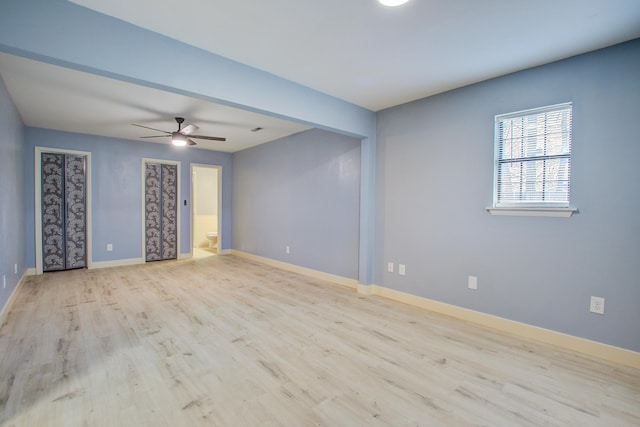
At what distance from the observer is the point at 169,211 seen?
21.2ft

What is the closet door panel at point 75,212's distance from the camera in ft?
17.7

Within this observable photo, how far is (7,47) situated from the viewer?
5.71 feet

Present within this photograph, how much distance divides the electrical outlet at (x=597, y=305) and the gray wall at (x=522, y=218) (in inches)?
1.8

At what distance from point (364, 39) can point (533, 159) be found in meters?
1.92

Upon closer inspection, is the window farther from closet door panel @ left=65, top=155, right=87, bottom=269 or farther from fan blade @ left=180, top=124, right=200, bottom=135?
closet door panel @ left=65, top=155, right=87, bottom=269

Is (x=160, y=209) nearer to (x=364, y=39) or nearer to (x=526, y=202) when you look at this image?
(x=364, y=39)

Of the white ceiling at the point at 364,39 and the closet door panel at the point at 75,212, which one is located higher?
the white ceiling at the point at 364,39

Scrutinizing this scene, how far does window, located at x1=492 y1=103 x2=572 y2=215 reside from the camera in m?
2.64

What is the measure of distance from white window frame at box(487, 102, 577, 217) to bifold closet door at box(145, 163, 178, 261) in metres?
6.03

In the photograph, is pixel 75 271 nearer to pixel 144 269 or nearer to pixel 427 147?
pixel 144 269

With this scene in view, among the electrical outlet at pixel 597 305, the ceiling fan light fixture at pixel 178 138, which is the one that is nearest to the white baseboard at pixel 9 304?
the ceiling fan light fixture at pixel 178 138

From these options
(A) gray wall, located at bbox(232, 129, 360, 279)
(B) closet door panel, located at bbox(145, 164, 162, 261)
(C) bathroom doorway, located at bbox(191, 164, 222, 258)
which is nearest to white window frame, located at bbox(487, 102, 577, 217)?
(A) gray wall, located at bbox(232, 129, 360, 279)

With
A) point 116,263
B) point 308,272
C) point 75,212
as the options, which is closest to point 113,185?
point 75,212

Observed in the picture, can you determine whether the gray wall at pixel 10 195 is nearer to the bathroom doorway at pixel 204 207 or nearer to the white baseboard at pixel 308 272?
the white baseboard at pixel 308 272
